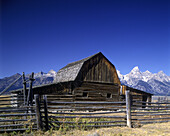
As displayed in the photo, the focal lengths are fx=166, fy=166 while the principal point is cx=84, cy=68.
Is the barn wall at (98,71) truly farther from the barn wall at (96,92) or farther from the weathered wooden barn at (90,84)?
the barn wall at (96,92)

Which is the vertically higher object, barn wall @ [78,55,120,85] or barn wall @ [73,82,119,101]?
barn wall @ [78,55,120,85]

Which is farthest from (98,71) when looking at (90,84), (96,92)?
(96,92)

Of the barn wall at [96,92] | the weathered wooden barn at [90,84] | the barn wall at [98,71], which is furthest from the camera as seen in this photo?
the barn wall at [98,71]

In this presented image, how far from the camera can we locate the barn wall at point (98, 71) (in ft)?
63.7

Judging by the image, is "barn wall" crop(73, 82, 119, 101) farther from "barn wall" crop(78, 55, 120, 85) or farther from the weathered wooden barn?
"barn wall" crop(78, 55, 120, 85)

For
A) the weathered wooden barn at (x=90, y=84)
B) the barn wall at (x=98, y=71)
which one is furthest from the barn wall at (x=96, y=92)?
the barn wall at (x=98, y=71)

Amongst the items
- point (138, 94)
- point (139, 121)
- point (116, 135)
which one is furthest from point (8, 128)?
point (138, 94)

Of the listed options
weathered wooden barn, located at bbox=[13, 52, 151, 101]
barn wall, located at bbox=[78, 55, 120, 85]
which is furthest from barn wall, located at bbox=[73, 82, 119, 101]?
barn wall, located at bbox=[78, 55, 120, 85]

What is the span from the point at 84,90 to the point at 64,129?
11.5 m

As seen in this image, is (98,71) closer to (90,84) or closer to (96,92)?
(90,84)

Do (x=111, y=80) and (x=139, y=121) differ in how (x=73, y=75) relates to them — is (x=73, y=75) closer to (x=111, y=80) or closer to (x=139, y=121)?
(x=111, y=80)

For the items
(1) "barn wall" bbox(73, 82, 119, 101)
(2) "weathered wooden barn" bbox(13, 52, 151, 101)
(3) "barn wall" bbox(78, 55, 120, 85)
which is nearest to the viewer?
(2) "weathered wooden barn" bbox(13, 52, 151, 101)

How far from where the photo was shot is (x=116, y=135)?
689 cm

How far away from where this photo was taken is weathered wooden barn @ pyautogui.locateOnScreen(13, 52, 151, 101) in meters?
17.7
